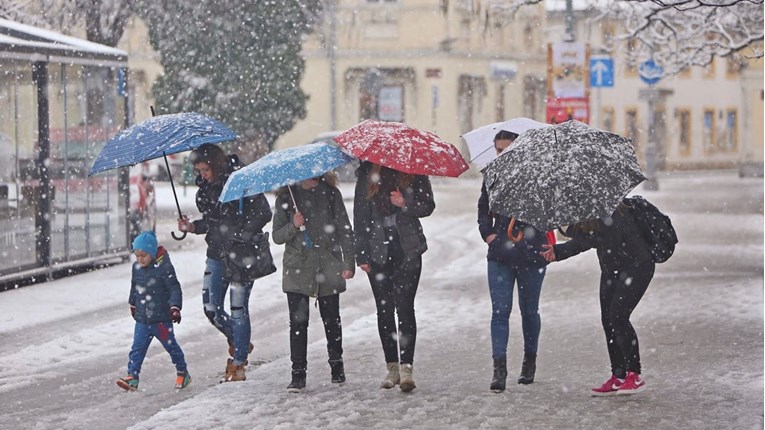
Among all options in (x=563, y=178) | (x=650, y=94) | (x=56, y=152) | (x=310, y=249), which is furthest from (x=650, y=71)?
(x=563, y=178)

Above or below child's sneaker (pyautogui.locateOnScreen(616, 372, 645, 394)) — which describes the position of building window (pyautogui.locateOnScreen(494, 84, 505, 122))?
above

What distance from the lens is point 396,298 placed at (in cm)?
884

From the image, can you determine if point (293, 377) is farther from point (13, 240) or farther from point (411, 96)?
point (411, 96)

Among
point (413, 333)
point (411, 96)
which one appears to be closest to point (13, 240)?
point (413, 333)

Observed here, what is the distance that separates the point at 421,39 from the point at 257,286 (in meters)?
34.0

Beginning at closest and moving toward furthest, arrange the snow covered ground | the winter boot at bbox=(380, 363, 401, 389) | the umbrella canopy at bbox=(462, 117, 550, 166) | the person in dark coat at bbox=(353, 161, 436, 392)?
1. the snow covered ground
2. the person in dark coat at bbox=(353, 161, 436, 392)
3. the winter boot at bbox=(380, 363, 401, 389)
4. the umbrella canopy at bbox=(462, 117, 550, 166)

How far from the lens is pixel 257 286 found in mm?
15617

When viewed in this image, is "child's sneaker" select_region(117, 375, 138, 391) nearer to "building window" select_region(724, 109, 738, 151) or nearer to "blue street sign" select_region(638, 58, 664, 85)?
"blue street sign" select_region(638, 58, 664, 85)

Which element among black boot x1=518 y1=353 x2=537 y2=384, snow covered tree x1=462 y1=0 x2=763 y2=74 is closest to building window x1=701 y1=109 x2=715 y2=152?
snow covered tree x1=462 y1=0 x2=763 y2=74

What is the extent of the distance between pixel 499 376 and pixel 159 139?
2657 mm

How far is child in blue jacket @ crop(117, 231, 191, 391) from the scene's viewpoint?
29.7ft

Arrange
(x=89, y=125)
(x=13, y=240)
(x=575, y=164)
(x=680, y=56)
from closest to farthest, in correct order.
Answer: (x=575, y=164) → (x=13, y=240) → (x=89, y=125) → (x=680, y=56)

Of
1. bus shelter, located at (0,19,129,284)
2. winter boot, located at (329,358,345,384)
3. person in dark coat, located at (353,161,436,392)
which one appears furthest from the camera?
bus shelter, located at (0,19,129,284)

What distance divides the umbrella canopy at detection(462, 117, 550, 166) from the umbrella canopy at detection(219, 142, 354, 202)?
1.20m
